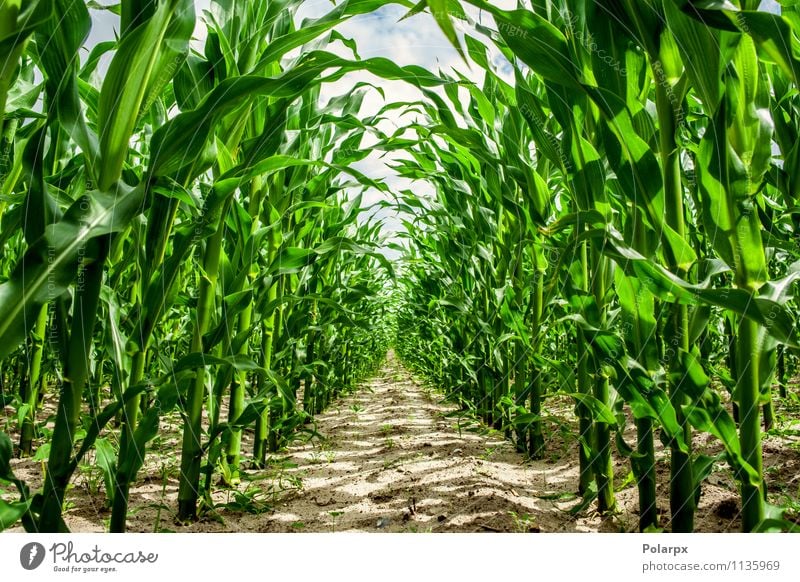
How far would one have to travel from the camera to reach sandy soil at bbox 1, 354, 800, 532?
51.3 inches

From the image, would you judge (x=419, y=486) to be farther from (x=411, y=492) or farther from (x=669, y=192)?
(x=669, y=192)

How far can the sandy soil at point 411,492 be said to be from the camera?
1304mm

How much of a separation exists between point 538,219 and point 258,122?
0.83m
